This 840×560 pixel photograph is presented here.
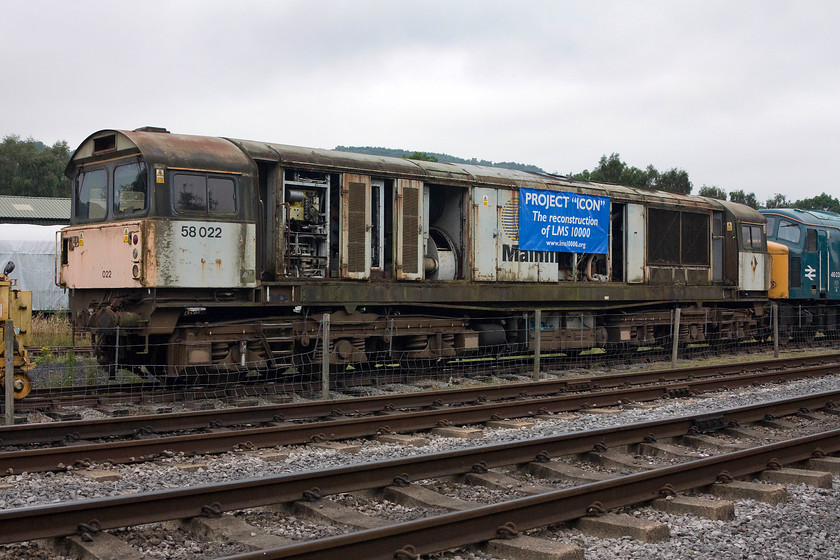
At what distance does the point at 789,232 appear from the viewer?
24.6 m

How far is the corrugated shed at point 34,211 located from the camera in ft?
144

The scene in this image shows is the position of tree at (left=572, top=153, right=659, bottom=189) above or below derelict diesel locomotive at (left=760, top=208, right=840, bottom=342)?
above

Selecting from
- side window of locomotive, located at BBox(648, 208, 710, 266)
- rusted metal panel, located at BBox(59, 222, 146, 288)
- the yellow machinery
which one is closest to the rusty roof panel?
rusted metal panel, located at BBox(59, 222, 146, 288)

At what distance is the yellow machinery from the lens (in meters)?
10.6

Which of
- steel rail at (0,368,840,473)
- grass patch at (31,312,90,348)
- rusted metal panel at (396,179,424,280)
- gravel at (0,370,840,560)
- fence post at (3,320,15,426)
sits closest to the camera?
gravel at (0,370,840,560)

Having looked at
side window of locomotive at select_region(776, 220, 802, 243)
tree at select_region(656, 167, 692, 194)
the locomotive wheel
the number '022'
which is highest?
tree at select_region(656, 167, 692, 194)

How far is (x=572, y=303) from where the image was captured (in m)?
17.5

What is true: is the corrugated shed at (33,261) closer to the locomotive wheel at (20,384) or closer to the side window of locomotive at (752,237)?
the locomotive wheel at (20,384)

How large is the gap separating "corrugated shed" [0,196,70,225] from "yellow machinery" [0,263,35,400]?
1363 inches

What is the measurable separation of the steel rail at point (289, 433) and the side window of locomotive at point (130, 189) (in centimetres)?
375

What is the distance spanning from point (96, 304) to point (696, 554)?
381 inches

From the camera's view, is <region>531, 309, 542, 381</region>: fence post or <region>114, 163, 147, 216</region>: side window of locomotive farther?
<region>531, 309, 542, 381</region>: fence post

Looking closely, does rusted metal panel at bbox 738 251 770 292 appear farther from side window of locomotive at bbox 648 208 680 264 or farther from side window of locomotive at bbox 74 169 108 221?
side window of locomotive at bbox 74 169 108 221


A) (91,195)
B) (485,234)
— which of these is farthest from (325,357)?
(485,234)
